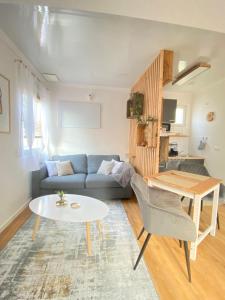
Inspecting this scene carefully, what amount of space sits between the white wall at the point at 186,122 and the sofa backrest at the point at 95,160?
174 cm

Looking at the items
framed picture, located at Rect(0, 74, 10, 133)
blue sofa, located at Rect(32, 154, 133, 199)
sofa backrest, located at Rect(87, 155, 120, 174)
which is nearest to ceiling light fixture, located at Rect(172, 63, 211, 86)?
sofa backrest, located at Rect(87, 155, 120, 174)

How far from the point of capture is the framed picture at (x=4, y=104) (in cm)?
218

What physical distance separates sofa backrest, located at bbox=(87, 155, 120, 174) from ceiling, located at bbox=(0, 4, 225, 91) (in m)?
1.85

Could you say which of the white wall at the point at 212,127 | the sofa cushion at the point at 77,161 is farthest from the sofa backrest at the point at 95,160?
the white wall at the point at 212,127

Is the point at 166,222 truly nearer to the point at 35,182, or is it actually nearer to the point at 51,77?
the point at 35,182

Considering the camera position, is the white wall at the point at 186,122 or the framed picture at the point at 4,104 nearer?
the framed picture at the point at 4,104

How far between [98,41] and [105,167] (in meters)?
2.36

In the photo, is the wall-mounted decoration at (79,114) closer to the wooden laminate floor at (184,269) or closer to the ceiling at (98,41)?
the ceiling at (98,41)

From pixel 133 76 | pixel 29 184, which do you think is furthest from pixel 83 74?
pixel 29 184

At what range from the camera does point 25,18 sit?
183 centimetres

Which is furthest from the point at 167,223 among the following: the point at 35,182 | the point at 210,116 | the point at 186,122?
the point at 186,122

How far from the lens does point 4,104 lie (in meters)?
2.25

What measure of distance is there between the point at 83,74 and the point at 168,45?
1.81m

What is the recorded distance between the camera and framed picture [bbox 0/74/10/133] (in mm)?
2178
